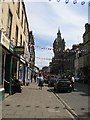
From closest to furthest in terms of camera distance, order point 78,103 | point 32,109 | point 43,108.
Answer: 1. point 32,109
2. point 43,108
3. point 78,103

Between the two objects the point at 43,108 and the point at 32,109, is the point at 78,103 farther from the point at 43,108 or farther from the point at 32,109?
the point at 32,109

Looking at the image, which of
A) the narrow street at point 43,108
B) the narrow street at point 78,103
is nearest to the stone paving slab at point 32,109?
the narrow street at point 43,108

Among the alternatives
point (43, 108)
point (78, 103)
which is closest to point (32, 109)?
point (43, 108)

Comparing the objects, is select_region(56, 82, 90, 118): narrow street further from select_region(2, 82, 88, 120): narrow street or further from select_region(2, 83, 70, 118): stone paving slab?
select_region(2, 83, 70, 118): stone paving slab

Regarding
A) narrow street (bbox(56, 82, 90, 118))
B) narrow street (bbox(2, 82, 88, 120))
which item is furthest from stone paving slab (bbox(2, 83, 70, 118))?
narrow street (bbox(56, 82, 90, 118))

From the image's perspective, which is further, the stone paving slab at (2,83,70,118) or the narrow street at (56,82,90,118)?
the narrow street at (56,82,90,118)

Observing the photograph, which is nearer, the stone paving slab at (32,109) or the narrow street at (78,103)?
the stone paving slab at (32,109)

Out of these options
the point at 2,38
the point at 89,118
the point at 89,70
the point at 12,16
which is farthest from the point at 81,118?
the point at 89,70

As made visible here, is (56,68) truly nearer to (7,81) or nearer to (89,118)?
(7,81)

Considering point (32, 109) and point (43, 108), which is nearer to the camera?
point (32, 109)

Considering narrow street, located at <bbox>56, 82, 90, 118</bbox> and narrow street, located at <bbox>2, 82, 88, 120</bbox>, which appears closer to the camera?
narrow street, located at <bbox>2, 82, 88, 120</bbox>

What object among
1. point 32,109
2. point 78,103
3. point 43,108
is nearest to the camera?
point 32,109

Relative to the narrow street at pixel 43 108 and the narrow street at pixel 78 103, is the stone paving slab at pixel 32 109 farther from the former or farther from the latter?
the narrow street at pixel 78 103

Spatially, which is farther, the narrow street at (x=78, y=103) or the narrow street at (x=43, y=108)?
the narrow street at (x=78, y=103)
